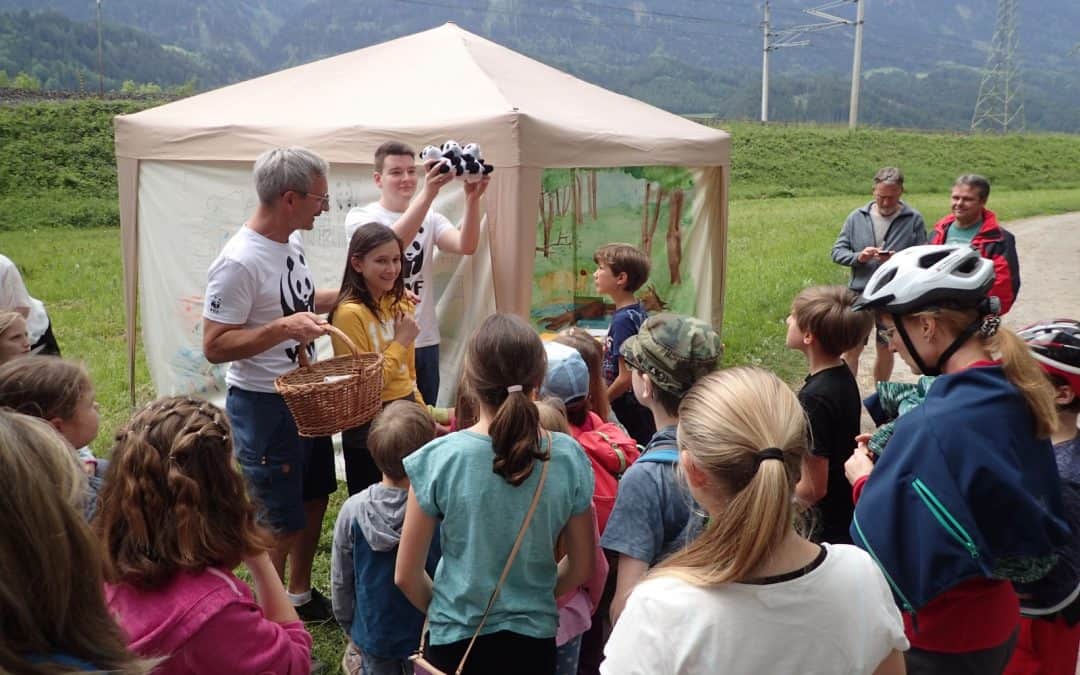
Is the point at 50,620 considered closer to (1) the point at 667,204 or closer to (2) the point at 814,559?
(2) the point at 814,559

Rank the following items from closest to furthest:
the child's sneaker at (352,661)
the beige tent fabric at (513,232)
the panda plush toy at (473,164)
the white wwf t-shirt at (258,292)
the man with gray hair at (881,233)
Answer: the child's sneaker at (352,661) < the white wwf t-shirt at (258,292) < the panda plush toy at (473,164) < the beige tent fabric at (513,232) < the man with gray hair at (881,233)

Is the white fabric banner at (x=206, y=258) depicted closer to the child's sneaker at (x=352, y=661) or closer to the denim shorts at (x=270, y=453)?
the denim shorts at (x=270, y=453)

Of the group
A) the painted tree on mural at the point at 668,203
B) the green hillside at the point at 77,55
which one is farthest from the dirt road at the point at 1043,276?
the green hillside at the point at 77,55

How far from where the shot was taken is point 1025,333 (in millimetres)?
2557

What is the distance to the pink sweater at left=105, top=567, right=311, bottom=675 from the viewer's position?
166 cm

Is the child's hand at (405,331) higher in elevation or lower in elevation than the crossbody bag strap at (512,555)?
higher

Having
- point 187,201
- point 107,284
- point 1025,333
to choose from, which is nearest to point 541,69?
point 187,201

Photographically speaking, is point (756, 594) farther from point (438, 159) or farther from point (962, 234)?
point (962, 234)

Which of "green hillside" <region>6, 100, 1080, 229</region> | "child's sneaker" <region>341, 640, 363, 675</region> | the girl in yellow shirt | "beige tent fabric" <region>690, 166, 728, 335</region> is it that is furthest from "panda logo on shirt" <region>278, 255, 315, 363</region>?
"green hillside" <region>6, 100, 1080, 229</region>

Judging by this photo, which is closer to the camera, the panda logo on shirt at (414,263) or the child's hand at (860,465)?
the child's hand at (860,465)

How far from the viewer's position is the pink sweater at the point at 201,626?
5.44ft

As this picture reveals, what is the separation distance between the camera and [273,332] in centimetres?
336

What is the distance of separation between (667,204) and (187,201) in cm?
329

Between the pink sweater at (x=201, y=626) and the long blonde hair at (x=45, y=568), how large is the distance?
1.18ft
